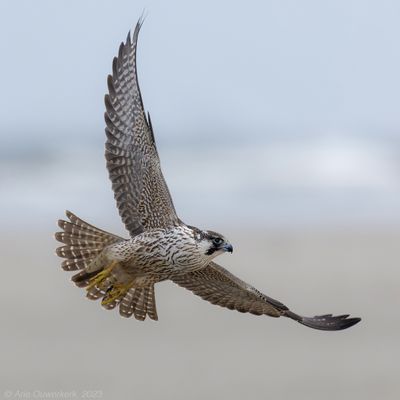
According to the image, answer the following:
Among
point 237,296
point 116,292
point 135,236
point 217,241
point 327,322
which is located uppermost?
point 135,236

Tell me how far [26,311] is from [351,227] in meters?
18.2

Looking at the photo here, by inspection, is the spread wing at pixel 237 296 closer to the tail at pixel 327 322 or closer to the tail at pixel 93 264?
the tail at pixel 327 322

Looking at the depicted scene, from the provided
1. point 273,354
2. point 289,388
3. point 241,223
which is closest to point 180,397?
point 289,388

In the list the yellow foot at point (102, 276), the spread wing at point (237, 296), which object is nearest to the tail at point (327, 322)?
the spread wing at point (237, 296)

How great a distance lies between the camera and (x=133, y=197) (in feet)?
55.5

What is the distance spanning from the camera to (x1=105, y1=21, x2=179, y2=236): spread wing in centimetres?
1683

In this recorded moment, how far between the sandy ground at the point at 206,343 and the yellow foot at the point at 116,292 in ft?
16.6

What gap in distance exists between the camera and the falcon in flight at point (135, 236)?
16.5m

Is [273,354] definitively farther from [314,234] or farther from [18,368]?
[314,234]

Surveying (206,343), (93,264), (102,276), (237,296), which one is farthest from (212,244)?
(206,343)

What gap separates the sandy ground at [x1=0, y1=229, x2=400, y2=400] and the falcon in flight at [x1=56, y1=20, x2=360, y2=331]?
5.08 meters

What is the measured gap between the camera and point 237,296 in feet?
57.8

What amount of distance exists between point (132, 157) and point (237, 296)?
→ 1794 millimetres

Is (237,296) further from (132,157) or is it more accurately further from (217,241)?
(132,157)
